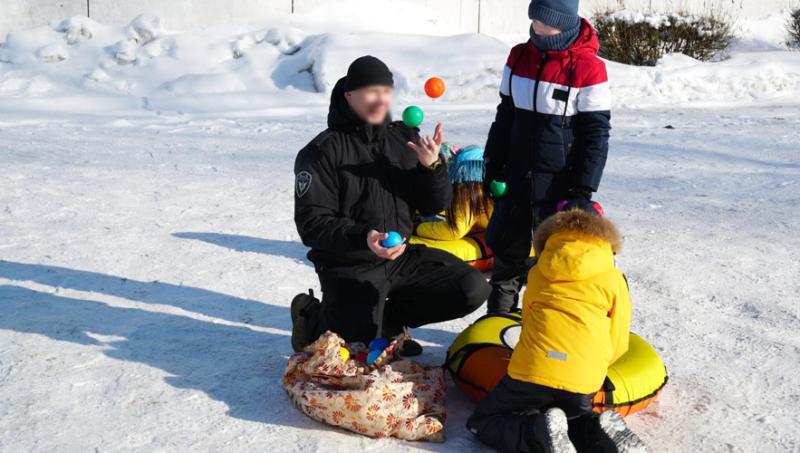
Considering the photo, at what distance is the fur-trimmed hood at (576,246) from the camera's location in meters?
2.92

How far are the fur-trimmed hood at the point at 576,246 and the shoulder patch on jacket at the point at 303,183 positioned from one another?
1000mm

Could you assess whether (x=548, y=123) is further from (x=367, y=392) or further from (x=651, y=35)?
(x=651, y=35)

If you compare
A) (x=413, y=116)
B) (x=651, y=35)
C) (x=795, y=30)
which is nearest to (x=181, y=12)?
(x=651, y=35)

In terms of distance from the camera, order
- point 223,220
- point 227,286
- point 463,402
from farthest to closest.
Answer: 1. point 223,220
2. point 227,286
3. point 463,402

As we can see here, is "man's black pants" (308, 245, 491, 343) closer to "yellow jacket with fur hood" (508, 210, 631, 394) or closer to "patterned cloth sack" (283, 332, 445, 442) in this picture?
"patterned cloth sack" (283, 332, 445, 442)

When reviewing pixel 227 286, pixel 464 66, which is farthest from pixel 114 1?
pixel 227 286

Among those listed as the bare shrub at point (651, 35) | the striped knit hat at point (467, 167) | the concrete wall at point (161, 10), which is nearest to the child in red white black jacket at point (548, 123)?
the striped knit hat at point (467, 167)

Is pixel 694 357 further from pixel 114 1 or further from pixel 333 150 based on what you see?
pixel 114 1

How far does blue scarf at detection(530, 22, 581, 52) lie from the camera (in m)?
3.83

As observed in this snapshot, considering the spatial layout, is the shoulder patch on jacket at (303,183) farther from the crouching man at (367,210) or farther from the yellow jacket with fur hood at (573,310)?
the yellow jacket with fur hood at (573,310)

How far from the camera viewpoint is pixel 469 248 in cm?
517

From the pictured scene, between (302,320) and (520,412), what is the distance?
1166 millimetres

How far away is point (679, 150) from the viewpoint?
26.9 ft

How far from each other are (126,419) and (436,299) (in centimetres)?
137
